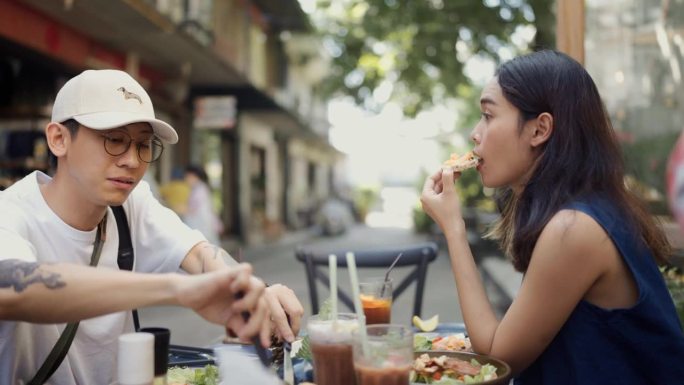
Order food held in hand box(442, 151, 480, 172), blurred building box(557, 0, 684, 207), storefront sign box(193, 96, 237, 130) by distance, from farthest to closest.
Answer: storefront sign box(193, 96, 237, 130) < blurred building box(557, 0, 684, 207) < food held in hand box(442, 151, 480, 172)

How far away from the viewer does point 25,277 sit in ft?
5.00

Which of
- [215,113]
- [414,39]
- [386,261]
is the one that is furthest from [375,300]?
[215,113]

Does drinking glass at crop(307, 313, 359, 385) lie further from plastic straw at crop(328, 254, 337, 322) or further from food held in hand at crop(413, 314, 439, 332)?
food held in hand at crop(413, 314, 439, 332)

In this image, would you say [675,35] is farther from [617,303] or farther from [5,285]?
[5,285]

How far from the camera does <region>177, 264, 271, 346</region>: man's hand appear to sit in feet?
4.79

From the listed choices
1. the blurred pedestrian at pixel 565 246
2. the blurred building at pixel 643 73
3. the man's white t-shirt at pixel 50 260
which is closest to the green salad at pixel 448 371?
the blurred pedestrian at pixel 565 246

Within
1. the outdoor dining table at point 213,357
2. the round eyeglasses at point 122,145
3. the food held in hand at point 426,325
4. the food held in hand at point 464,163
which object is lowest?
the food held in hand at point 426,325

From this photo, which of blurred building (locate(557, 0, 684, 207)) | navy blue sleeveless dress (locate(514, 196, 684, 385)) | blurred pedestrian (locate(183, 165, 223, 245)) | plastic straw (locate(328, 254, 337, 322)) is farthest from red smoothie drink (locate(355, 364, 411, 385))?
blurred pedestrian (locate(183, 165, 223, 245))

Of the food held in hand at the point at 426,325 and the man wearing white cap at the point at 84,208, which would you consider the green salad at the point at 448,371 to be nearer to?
the man wearing white cap at the point at 84,208

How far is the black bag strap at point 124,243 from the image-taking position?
2188 millimetres

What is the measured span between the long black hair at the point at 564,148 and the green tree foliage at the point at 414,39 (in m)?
6.80

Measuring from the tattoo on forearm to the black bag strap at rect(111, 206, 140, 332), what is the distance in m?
0.63

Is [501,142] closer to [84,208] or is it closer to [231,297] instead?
[231,297]

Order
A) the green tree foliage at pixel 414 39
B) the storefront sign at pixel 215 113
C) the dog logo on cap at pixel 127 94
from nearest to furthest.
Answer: the dog logo on cap at pixel 127 94 < the green tree foliage at pixel 414 39 < the storefront sign at pixel 215 113
